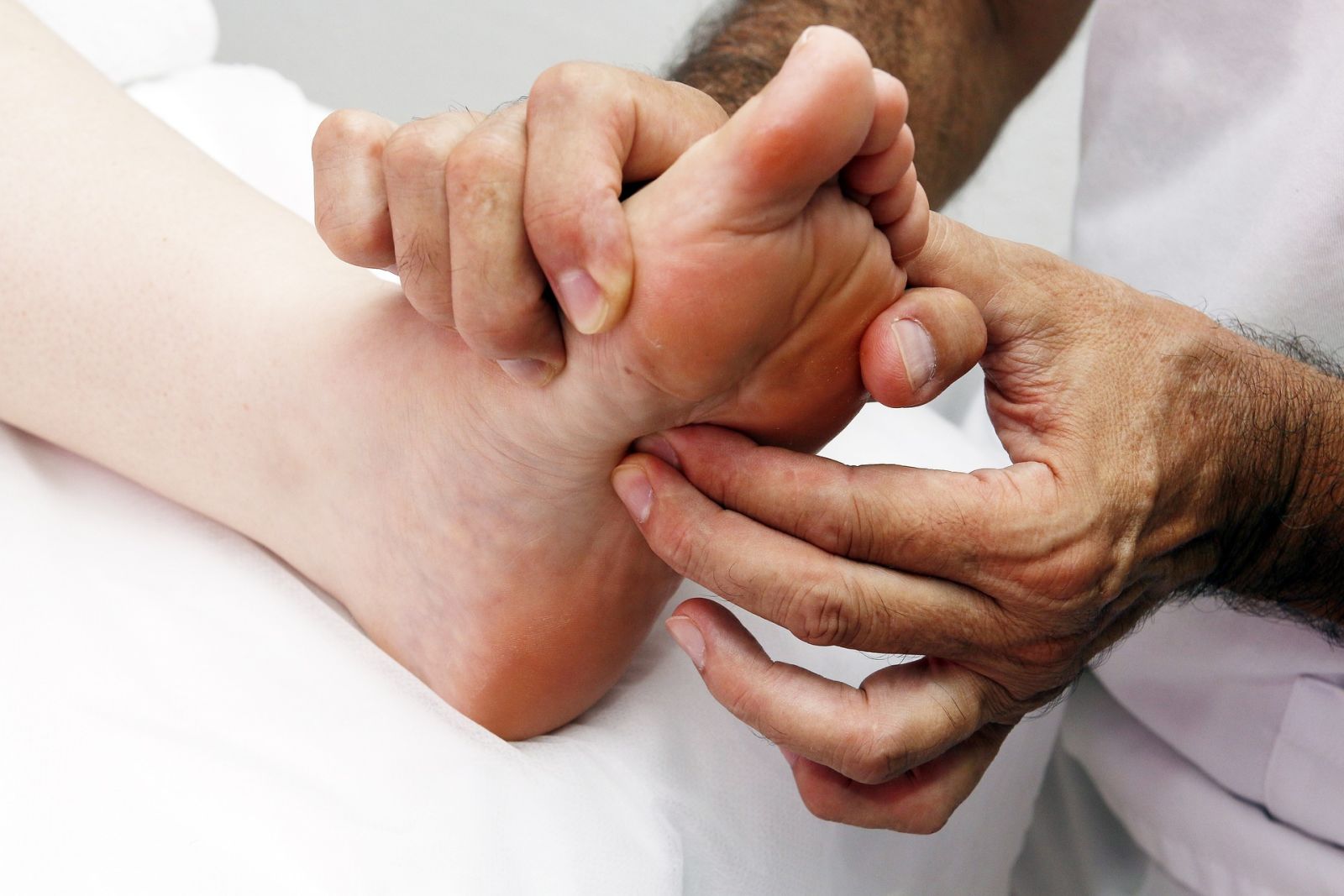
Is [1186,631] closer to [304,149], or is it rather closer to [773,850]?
[773,850]

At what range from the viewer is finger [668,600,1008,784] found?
480mm

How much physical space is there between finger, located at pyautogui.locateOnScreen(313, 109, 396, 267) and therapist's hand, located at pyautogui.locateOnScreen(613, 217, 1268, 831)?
14 cm

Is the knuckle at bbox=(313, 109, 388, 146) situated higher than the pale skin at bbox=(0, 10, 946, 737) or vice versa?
the knuckle at bbox=(313, 109, 388, 146)

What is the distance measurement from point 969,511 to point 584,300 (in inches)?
7.2

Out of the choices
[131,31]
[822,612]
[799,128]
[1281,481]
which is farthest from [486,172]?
[131,31]

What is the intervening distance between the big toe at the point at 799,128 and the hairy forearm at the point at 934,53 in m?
0.53

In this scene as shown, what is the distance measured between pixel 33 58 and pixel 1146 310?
0.62m

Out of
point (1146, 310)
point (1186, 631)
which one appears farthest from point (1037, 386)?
point (1186, 631)

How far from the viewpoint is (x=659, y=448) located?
476mm

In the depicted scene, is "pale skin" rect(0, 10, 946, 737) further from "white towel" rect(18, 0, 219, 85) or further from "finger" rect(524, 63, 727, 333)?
"white towel" rect(18, 0, 219, 85)

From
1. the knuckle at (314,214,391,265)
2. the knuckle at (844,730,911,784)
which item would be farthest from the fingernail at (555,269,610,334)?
the knuckle at (844,730,911,784)

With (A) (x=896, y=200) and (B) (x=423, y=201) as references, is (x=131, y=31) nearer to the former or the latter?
(B) (x=423, y=201)

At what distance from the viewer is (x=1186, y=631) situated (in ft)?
2.43

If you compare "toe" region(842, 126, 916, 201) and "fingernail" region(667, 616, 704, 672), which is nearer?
"toe" region(842, 126, 916, 201)
